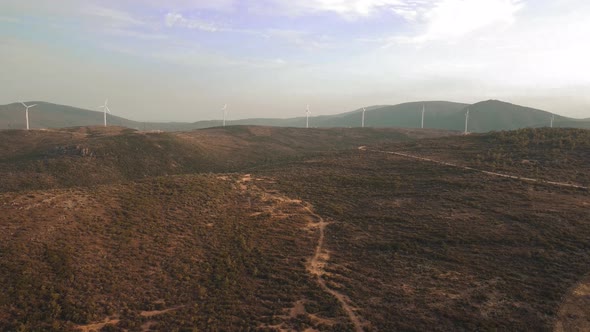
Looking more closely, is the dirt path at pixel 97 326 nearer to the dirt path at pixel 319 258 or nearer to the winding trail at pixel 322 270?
the dirt path at pixel 319 258

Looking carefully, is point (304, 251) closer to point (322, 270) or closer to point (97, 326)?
point (322, 270)

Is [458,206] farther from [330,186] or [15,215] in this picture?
[15,215]

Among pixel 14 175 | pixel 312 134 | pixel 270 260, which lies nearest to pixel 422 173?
pixel 270 260

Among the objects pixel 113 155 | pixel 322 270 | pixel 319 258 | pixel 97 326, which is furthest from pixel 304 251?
pixel 113 155

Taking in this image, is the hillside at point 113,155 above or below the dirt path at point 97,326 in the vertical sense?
above

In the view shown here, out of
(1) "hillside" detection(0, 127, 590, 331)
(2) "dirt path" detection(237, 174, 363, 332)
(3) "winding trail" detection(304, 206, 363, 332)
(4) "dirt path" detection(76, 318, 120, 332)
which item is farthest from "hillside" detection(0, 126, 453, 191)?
(4) "dirt path" detection(76, 318, 120, 332)

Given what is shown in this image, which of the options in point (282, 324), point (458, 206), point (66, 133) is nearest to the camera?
point (282, 324)

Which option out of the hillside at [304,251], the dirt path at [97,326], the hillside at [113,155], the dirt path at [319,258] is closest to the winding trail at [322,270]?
the dirt path at [319,258]
